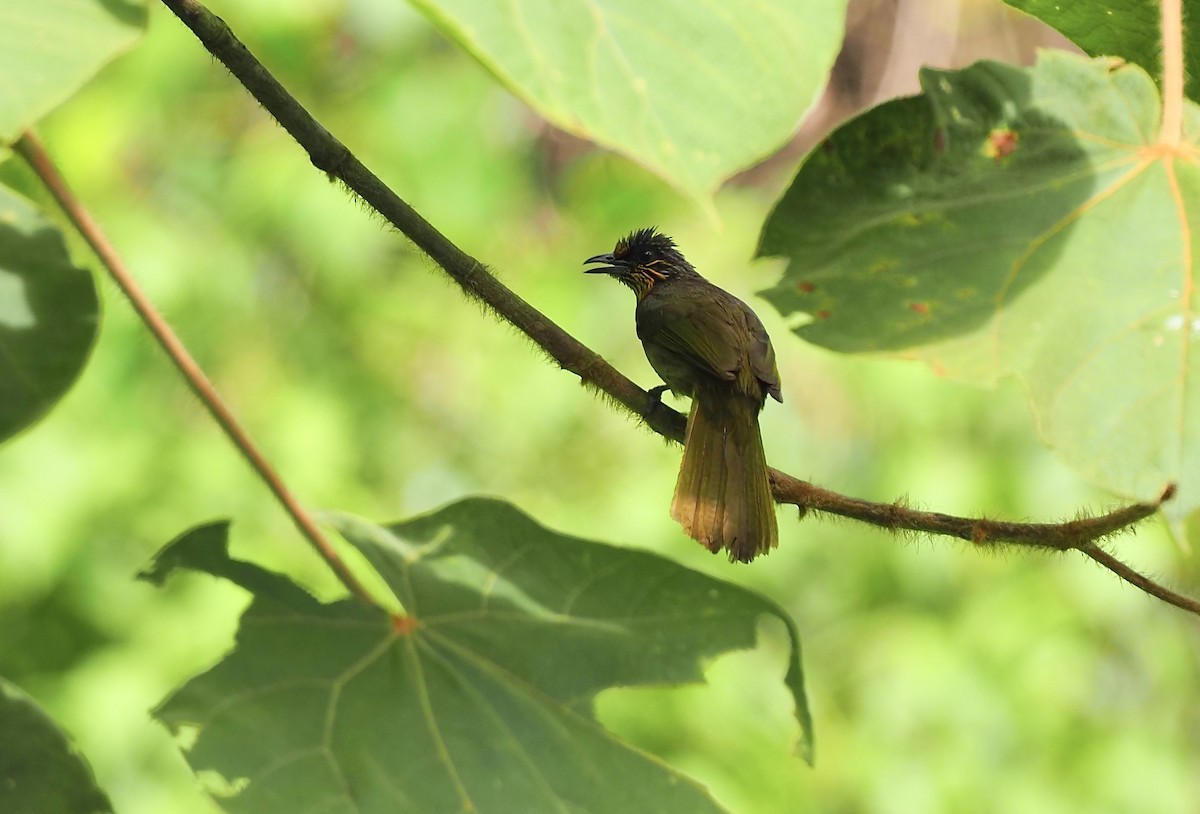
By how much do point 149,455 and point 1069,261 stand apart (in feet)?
9.58

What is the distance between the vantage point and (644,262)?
244 cm

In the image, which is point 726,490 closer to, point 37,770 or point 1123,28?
point 1123,28

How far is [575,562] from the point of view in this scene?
156 centimetres

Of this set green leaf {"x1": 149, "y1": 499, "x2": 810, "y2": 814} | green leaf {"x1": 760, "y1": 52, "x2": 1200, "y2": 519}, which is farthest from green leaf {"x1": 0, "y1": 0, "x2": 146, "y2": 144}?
green leaf {"x1": 760, "y1": 52, "x2": 1200, "y2": 519}

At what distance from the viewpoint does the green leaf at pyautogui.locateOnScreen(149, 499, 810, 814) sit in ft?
4.61

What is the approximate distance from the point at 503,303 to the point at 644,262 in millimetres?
1312

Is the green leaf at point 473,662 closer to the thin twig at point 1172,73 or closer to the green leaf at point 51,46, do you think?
the green leaf at point 51,46

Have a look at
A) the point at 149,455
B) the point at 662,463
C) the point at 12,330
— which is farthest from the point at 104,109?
the point at 12,330

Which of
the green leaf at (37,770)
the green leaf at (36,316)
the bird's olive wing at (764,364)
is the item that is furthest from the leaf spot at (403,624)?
the bird's olive wing at (764,364)

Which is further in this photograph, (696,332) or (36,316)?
(696,332)

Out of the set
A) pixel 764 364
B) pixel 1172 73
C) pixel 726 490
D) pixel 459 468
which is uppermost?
pixel 1172 73

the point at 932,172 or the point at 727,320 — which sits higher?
the point at 932,172

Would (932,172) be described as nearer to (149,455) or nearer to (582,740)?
(582,740)

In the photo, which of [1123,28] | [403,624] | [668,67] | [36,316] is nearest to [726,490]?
[403,624]
